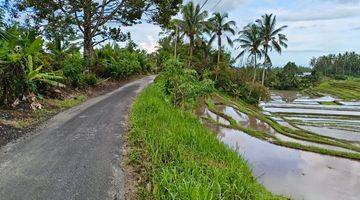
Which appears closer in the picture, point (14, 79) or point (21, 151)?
point (21, 151)

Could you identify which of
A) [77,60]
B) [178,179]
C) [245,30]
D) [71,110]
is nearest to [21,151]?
[178,179]

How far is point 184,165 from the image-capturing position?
7.07m

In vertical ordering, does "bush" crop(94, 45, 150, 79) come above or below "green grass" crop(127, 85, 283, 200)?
above

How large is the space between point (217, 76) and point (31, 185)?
138 ft

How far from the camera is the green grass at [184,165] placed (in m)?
5.91

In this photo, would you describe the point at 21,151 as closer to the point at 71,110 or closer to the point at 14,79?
the point at 14,79

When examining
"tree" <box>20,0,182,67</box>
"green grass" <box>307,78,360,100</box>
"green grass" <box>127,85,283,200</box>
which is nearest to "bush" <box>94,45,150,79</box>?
"tree" <box>20,0,182,67</box>

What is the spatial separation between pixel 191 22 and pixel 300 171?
31.2 metres

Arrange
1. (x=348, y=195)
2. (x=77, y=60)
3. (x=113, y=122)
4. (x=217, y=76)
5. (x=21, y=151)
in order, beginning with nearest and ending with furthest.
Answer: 1. (x=21, y=151)
2. (x=113, y=122)
3. (x=348, y=195)
4. (x=77, y=60)
5. (x=217, y=76)

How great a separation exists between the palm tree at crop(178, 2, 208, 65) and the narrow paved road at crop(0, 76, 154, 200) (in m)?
33.7

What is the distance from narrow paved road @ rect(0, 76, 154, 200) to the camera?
20.8 feet

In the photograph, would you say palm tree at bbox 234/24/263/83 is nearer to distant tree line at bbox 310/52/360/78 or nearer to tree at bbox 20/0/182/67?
tree at bbox 20/0/182/67

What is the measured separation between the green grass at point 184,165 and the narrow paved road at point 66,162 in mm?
491

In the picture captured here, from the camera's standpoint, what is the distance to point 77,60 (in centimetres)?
2125
